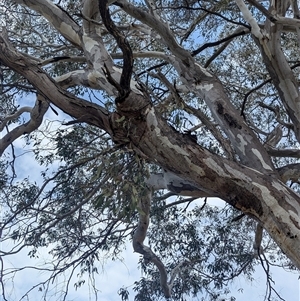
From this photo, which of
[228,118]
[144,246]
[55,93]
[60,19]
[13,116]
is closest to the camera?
[55,93]

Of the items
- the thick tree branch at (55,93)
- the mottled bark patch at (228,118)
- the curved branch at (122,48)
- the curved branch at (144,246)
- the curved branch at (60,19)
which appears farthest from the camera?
the curved branch at (144,246)

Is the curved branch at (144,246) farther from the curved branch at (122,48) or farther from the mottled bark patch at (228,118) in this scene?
the curved branch at (122,48)

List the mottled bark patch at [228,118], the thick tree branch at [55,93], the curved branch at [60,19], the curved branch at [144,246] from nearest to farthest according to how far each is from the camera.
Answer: the thick tree branch at [55,93]
the mottled bark patch at [228,118]
the curved branch at [60,19]
the curved branch at [144,246]

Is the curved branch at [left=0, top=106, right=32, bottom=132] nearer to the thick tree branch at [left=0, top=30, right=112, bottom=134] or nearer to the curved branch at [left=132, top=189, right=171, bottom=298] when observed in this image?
the curved branch at [left=132, top=189, right=171, bottom=298]

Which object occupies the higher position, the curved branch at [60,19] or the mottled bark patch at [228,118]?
the curved branch at [60,19]

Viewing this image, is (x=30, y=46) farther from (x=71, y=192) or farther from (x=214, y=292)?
(x=214, y=292)

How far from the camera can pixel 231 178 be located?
2645 mm

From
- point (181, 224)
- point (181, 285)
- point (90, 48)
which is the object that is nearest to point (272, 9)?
point (90, 48)

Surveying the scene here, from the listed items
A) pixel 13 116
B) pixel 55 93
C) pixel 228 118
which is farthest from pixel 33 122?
pixel 228 118

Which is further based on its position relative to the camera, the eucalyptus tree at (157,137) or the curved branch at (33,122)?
the curved branch at (33,122)

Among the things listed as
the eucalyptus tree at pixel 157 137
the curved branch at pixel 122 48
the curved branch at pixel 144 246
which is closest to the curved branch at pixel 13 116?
the eucalyptus tree at pixel 157 137

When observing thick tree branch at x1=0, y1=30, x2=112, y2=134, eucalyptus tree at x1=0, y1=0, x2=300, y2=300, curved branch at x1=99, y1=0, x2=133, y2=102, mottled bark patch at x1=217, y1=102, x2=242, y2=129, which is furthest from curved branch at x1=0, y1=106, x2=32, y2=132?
Result: curved branch at x1=99, y1=0, x2=133, y2=102

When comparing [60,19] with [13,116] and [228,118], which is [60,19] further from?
[228,118]

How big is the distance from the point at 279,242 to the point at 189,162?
618 millimetres
